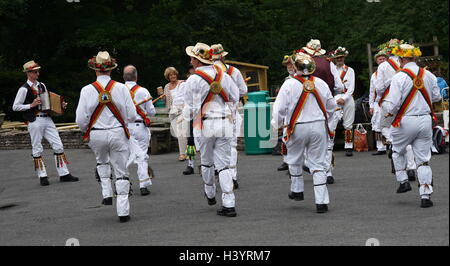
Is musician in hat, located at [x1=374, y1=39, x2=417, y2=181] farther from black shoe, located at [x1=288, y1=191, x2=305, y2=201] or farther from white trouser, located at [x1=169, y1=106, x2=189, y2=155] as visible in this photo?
white trouser, located at [x1=169, y1=106, x2=189, y2=155]

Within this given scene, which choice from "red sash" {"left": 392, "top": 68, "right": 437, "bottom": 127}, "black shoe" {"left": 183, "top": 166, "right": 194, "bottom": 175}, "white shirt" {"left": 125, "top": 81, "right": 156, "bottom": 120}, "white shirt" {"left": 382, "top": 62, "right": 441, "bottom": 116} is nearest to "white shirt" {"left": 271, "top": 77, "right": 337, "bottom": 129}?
"white shirt" {"left": 382, "top": 62, "right": 441, "bottom": 116}

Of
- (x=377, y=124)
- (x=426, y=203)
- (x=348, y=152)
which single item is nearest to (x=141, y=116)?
(x=426, y=203)

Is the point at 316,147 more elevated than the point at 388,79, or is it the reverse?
the point at 388,79

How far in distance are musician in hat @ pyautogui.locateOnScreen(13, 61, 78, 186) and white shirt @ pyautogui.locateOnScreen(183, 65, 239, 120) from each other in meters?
4.57

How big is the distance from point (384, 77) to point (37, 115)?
5.64m

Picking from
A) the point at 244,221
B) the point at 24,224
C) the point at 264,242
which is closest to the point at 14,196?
the point at 24,224

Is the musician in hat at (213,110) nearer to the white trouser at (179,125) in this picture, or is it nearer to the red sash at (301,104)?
the red sash at (301,104)

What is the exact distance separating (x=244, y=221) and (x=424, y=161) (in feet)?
7.29

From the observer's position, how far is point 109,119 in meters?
10.1

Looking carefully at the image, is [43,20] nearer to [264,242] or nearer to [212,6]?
[212,6]

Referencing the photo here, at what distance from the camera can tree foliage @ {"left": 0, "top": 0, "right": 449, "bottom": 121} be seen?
2656 cm

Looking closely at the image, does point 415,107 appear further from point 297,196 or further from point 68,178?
point 68,178

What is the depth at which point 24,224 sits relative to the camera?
1052cm

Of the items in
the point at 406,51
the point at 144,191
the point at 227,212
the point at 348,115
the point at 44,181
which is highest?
the point at 406,51
